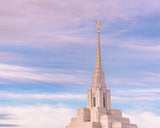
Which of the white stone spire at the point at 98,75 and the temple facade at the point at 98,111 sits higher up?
the white stone spire at the point at 98,75

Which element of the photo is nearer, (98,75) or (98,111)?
(98,111)

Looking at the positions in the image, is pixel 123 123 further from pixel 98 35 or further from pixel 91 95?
pixel 98 35

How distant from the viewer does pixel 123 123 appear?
3610 inches

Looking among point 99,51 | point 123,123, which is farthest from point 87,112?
point 99,51

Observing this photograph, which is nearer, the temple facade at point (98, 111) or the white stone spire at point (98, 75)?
the temple facade at point (98, 111)

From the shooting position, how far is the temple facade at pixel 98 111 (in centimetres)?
9212

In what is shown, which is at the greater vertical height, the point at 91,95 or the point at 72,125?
the point at 91,95

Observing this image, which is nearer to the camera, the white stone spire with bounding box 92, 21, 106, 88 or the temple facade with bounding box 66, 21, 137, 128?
the temple facade with bounding box 66, 21, 137, 128

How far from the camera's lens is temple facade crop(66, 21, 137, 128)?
3627 inches

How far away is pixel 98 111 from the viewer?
9438 centimetres

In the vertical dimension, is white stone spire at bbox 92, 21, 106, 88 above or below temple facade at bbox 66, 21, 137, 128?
above

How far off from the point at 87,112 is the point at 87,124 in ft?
17.7

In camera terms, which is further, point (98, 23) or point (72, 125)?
point (98, 23)

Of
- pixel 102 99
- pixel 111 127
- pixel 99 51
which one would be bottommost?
pixel 111 127
